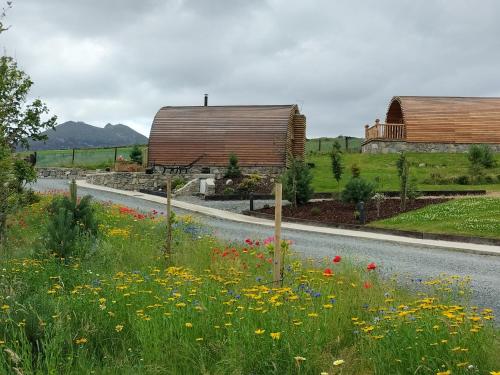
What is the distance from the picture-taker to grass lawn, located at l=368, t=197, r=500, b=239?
1814 centimetres

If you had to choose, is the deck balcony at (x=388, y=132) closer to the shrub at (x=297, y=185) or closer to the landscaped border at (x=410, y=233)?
the shrub at (x=297, y=185)

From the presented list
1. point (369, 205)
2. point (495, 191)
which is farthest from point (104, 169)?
point (495, 191)

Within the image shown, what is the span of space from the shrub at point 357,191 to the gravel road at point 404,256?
5570 millimetres

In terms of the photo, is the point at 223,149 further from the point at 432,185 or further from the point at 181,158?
the point at 432,185

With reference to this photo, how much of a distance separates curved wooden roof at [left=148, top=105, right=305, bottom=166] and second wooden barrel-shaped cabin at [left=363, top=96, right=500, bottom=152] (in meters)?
7.24

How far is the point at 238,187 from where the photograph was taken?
31.4 metres

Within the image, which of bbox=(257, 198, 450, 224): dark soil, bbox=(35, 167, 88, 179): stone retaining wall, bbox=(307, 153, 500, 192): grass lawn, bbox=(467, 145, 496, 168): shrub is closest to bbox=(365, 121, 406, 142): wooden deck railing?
bbox=(307, 153, 500, 192): grass lawn

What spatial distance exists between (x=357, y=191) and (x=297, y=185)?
285 centimetres

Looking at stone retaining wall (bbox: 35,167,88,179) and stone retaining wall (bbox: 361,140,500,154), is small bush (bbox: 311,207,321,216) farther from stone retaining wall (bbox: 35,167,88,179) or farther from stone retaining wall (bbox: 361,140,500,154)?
stone retaining wall (bbox: 35,167,88,179)

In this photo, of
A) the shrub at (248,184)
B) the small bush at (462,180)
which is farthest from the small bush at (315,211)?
the small bush at (462,180)

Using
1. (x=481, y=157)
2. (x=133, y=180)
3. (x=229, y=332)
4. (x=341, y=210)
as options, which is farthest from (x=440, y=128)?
(x=229, y=332)

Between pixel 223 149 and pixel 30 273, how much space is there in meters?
30.9

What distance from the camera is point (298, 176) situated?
85.1 feet

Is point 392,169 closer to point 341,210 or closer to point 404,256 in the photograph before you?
point 341,210
